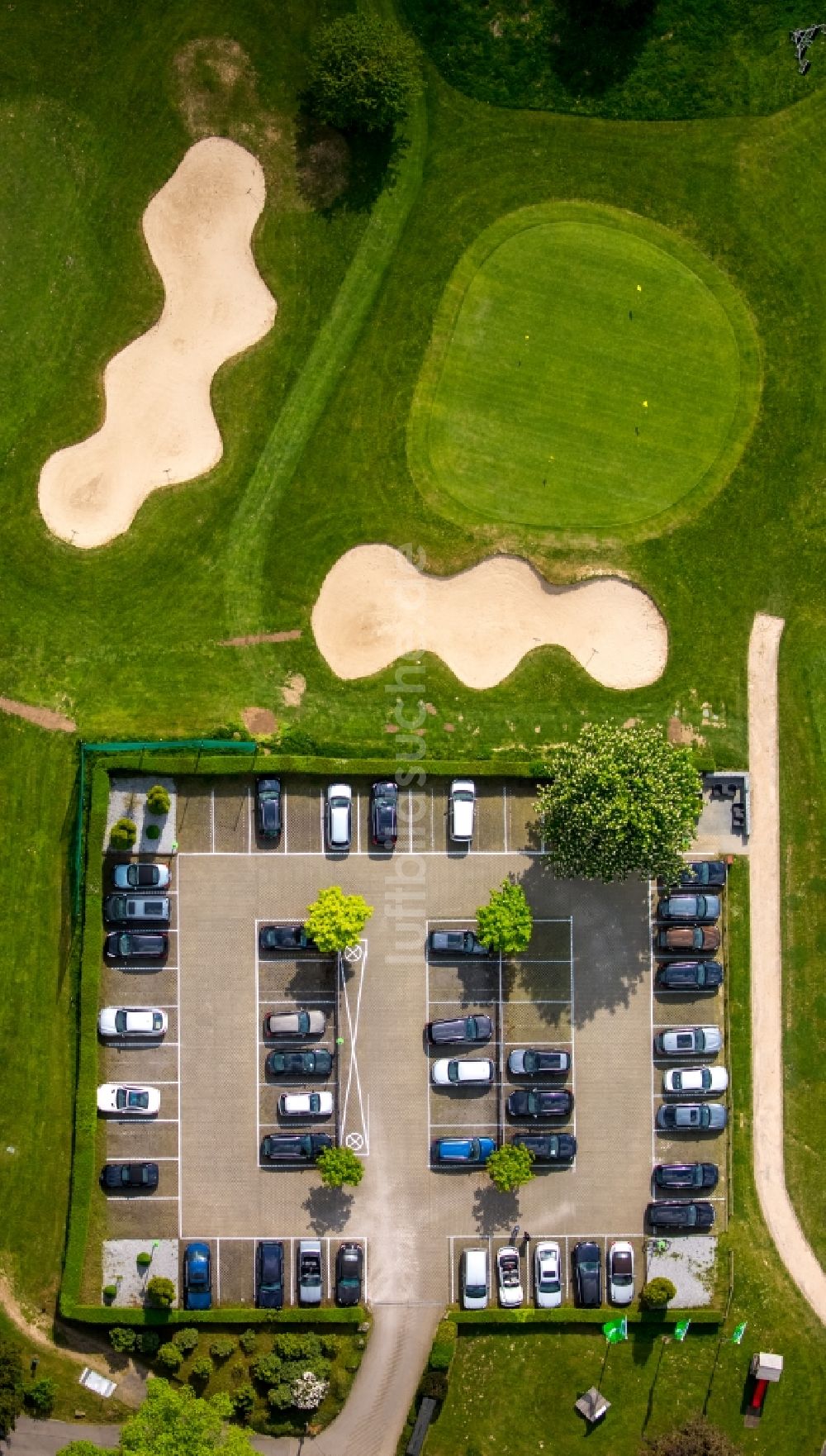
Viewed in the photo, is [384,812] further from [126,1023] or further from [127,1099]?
[127,1099]

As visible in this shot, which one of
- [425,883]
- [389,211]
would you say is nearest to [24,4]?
[389,211]

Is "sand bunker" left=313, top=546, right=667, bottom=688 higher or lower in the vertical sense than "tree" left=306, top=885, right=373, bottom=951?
higher

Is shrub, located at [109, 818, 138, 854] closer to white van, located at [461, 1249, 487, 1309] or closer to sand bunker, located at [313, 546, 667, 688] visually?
sand bunker, located at [313, 546, 667, 688]

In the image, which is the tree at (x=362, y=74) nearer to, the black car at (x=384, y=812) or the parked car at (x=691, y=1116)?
the black car at (x=384, y=812)

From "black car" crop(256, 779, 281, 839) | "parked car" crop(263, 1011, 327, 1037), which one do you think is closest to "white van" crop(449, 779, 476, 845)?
"black car" crop(256, 779, 281, 839)

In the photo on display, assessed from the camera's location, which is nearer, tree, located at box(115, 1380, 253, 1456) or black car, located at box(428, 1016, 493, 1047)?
tree, located at box(115, 1380, 253, 1456)

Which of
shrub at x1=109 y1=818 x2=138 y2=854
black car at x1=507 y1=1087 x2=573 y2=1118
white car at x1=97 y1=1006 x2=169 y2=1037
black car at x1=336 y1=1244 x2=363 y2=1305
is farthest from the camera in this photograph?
black car at x1=507 y1=1087 x2=573 y2=1118

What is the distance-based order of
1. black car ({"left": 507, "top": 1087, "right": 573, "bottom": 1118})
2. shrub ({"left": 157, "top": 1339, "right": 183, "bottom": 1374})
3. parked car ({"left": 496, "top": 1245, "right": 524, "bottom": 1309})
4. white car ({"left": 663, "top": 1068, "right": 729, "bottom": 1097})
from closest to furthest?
shrub ({"left": 157, "top": 1339, "right": 183, "bottom": 1374}), parked car ({"left": 496, "top": 1245, "right": 524, "bottom": 1309}), black car ({"left": 507, "top": 1087, "right": 573, "bottom": 1118}), white car ({"left": 663, "top": 1068, "right": 729, "bottom": 1097})
